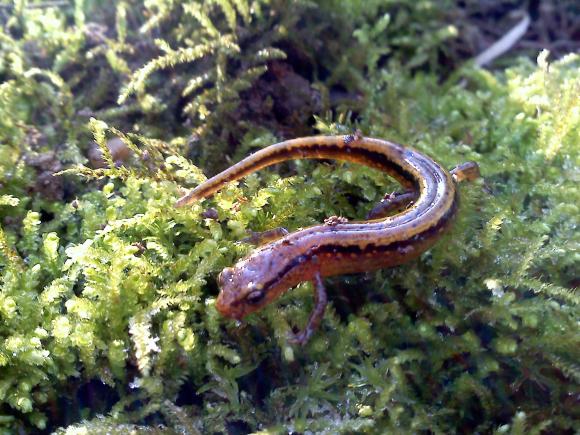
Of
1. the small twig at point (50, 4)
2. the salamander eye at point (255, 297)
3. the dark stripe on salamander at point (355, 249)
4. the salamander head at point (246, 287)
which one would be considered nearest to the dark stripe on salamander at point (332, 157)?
the dark stripe on salamander at point (355, 249)

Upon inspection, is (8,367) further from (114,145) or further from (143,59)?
(143,59)

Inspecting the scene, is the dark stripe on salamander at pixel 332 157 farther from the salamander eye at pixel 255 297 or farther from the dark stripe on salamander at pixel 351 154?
the salamander eye at pixel 255 297

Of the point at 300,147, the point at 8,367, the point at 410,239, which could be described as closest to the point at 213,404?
the point at 8,367

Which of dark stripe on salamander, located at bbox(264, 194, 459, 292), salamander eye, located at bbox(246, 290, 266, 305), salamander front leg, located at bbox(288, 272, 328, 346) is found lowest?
salamander front leg, located at bbox(288, 272, 328, 346)

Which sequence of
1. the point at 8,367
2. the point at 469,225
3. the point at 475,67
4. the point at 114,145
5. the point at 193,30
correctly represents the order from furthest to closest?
the point at 475,67
the point at 193,30
the point at 114,145
the point at 469,225
the point at 8,367

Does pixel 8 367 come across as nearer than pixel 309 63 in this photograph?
Yes

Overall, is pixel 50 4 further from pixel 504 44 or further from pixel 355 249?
pixel 504 44

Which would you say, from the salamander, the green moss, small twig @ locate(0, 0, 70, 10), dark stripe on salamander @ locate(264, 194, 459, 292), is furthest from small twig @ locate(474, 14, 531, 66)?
small twig @ locate(0, 0, 70, 10)

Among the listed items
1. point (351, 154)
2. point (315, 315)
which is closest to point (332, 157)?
point (351, 154)

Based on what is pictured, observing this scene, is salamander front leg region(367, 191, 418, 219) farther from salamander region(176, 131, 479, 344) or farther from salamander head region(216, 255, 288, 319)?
salamander head region(216, 255, 288, 319)
